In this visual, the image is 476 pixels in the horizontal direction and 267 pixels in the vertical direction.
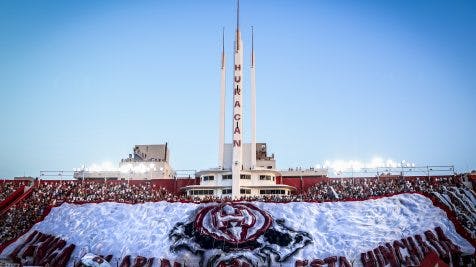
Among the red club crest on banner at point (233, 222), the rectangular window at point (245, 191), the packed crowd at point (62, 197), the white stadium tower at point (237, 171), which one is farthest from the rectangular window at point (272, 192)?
the red club crest on banner at point (233, 222)

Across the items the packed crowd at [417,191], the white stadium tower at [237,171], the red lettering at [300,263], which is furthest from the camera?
the white stadium tower at [237,171]

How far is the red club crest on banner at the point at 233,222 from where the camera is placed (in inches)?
1500

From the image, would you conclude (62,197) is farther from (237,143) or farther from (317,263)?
(317,263)

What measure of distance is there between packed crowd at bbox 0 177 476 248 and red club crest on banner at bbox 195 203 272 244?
7.47 feet

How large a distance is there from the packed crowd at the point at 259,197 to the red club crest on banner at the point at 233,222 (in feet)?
7.47

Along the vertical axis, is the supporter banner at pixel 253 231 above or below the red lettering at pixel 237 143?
below

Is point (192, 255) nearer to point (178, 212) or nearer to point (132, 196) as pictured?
point (178, 212)

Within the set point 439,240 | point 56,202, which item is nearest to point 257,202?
point 439,240

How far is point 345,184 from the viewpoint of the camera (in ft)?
179

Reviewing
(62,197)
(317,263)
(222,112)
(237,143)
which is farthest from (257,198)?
(62,197)

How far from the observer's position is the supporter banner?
36.0 meters

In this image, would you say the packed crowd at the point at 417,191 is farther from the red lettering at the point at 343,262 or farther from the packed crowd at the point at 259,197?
the red lettering at the point at 343,262

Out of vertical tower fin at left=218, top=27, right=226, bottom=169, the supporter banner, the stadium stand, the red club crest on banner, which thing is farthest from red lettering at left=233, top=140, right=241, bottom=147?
the red club crest on banner

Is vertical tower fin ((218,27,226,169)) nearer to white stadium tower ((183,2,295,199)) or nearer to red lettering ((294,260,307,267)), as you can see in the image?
white stadium tower ((183,2,295,199))
